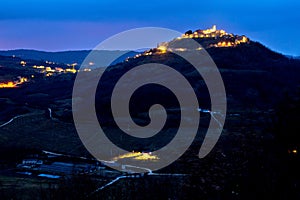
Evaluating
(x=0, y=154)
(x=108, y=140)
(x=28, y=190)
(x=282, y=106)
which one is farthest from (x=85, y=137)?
(x=282, y=106)

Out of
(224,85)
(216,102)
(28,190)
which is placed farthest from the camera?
(224,85)

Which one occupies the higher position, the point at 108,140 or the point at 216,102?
the point at 216,102

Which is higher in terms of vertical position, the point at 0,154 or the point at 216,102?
the point at 216,102

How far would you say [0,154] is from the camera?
75750 millimetres

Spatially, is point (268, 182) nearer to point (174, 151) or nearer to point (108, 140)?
point (174, 151)

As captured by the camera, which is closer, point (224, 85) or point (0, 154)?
point (0, 154)

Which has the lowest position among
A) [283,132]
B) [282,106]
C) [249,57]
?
[283,132]

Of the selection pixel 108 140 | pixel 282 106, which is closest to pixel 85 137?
pixel 108 140

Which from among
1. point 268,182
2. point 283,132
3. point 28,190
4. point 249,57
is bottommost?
point 28,190

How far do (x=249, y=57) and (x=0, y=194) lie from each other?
164785mm

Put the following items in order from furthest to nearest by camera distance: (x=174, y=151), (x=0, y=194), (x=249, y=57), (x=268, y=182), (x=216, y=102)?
(x=249, y=57) < (x=216, y=102) < (x=174, y=151) < (x=0, y=194) < (x=268, y=182)

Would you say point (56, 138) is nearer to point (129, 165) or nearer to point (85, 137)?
point (85, 137)

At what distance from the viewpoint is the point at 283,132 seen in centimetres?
3866

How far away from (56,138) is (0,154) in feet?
46.3
